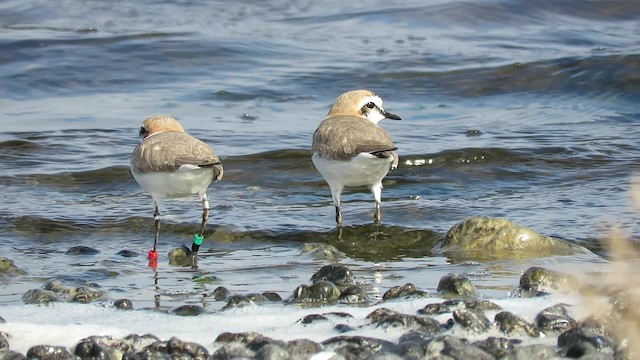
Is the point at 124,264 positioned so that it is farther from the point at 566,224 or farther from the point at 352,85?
the point at 352,85

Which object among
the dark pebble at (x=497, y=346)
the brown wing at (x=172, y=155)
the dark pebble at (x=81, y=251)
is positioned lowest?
the dark pebble at (x=81, y=251)

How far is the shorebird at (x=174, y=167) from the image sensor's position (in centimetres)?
826

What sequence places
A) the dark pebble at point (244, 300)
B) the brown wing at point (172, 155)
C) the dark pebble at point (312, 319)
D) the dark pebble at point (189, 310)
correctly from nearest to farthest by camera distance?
the dark pebble at point (312, 319) → the dark pebble at point (189, 310) → the dark pebble at point (244, 300) → the brown wing at point (172, 155)

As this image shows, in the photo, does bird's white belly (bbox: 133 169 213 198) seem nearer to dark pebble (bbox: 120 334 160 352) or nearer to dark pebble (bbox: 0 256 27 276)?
dark pebble (bbox: 0 256 27 276)

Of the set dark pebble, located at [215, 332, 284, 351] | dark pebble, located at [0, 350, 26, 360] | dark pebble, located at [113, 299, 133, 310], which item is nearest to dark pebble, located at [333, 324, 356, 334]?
dark pebble, located at [215, 332, 284, 351]

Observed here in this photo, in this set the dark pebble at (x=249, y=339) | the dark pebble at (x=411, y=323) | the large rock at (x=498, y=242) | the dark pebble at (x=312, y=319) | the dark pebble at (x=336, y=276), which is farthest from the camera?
the large rock at (x=498, y=242)

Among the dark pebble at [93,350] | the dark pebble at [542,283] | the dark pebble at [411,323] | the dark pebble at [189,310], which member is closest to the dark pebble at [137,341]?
the dark pebble at [93,350]

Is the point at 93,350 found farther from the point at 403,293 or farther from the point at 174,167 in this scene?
the point at 174,167

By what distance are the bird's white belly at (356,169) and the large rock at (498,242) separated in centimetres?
91

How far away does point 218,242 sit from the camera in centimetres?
896

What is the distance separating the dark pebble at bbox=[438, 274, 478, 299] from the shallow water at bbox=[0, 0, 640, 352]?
0.24m

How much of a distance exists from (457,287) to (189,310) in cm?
142

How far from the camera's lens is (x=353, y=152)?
348 inches

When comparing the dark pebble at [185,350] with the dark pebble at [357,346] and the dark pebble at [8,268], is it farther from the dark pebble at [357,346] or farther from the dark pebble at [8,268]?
the dark pebble at [8,268]
